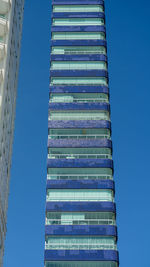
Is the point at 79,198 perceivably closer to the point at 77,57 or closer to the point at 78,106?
the point at 78,106

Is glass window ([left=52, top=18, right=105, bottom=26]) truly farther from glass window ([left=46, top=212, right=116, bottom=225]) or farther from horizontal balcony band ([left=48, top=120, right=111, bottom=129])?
glass window ([left=46, top=212, right=116, bottom=225])

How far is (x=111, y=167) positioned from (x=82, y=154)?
22.3 feet

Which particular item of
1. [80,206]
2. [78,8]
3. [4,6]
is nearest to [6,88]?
[4,6]

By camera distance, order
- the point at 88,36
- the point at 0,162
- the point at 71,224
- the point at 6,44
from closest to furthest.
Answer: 1. the point at 0,162
2. the point at 6,44
3. the point at 71,224
4. the point at 88,36

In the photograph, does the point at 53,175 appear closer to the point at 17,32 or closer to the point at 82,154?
the point at 82,154

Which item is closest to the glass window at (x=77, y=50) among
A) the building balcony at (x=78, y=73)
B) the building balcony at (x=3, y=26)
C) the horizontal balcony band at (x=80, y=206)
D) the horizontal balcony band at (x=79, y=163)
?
the building balcony at (x=78, y=73)

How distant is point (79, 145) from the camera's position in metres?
107

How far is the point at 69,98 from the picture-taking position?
377 ft

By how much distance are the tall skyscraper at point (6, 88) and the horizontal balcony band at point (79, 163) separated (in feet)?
122

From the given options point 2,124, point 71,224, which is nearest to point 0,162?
Result: point 2,124

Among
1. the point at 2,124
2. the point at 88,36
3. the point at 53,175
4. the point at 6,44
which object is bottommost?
the point at 53,175

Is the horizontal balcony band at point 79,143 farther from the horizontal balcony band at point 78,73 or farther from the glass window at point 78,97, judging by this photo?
the horizontal balcony band at point 78,73

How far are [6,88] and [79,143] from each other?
1992 inches

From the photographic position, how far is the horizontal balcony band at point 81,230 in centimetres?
9450
